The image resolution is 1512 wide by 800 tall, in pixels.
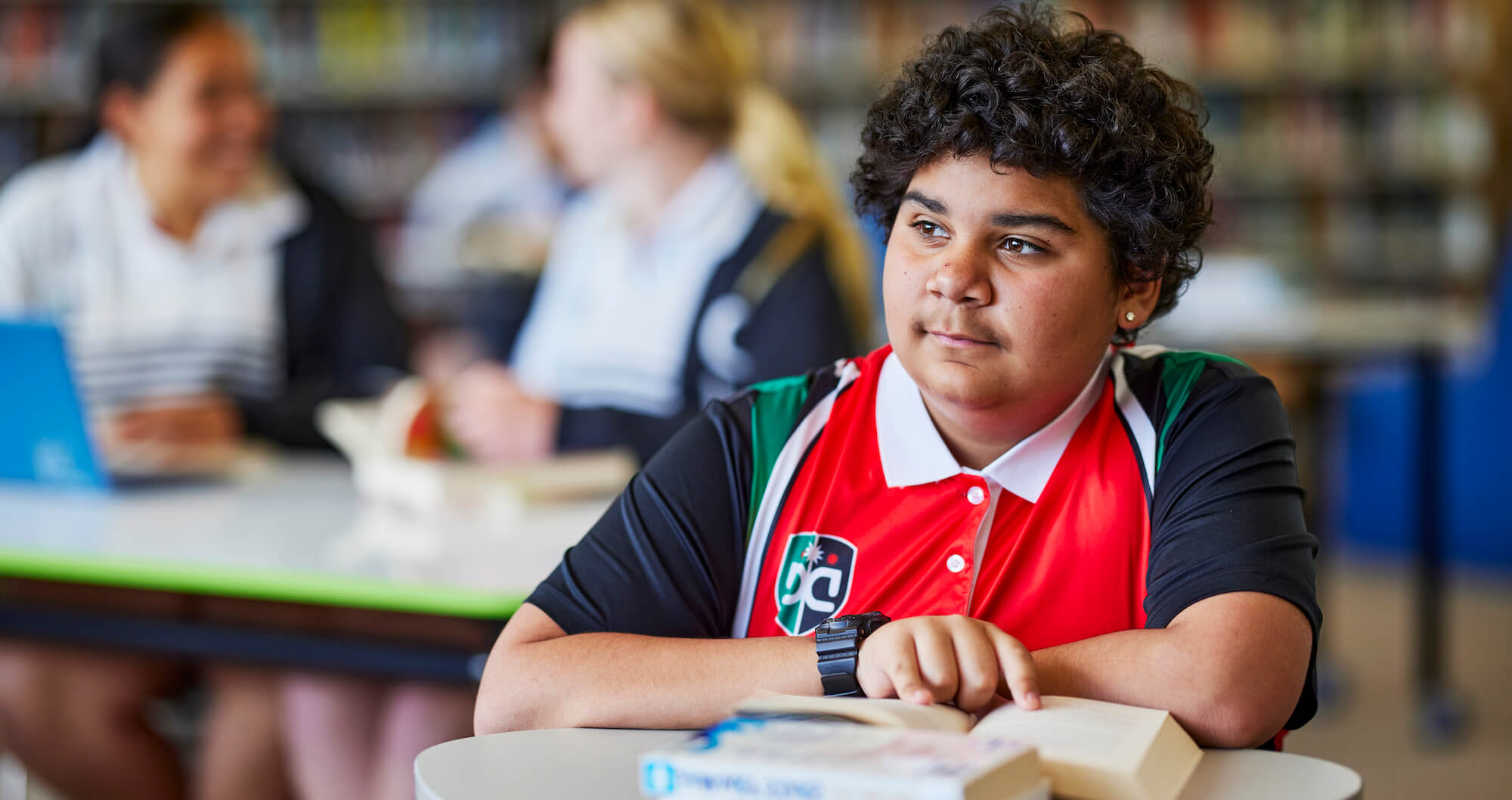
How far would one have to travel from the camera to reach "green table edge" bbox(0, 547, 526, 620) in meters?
1.30

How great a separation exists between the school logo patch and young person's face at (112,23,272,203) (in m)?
1.71

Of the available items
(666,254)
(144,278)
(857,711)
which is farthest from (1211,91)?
(857,711)

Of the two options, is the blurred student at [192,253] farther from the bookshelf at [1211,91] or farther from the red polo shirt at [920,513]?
the bookshelf at [1211,91]

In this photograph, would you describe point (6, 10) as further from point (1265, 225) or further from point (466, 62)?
point (1265, 225)

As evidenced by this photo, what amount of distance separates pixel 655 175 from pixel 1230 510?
1579mm

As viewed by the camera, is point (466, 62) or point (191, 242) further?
point (466, 62)

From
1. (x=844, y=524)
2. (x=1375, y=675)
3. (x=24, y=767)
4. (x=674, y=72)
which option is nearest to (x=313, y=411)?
(x=24, y=767)

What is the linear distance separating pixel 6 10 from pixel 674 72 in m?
4.08

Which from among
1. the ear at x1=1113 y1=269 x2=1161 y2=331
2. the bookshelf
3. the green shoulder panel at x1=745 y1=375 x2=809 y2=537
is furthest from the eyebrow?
the bookshelf

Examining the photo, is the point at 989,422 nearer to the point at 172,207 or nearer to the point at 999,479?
the point at 999,479

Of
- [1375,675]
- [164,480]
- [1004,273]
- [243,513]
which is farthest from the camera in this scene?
[1375,675]

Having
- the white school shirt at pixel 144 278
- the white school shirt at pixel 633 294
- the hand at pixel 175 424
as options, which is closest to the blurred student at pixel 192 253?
the white school shirt at pixel 144 278

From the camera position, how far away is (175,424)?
2018 mm

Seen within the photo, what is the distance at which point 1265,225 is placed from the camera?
17.4 feet
